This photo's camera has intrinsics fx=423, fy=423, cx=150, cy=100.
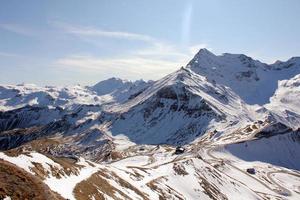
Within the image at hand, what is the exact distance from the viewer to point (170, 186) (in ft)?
339

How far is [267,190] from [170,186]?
7842 centimetres

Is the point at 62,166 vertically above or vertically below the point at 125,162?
above

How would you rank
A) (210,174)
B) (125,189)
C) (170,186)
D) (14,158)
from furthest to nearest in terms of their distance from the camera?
(210,174)
(170,186)
(125,189)
(14,158)

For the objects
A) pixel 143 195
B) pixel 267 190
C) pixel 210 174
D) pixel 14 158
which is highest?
pixel 14 158

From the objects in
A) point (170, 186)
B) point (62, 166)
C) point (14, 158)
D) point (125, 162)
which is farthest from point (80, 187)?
point (125, 162)

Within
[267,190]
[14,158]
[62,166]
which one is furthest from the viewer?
[267,190]

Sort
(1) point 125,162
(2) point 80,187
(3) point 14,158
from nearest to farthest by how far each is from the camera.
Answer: (3) point 14,158, (2) point 80,187, (1) point 125,162

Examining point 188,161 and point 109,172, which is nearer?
point 109,172

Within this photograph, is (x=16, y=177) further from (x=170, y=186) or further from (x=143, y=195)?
(x=170, y=186)

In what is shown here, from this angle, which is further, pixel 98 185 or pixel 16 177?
pixel 98 185

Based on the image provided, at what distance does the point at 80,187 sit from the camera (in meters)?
54.7

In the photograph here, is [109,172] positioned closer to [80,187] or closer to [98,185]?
[98,185]

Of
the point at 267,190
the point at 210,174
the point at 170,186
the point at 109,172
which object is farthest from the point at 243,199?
the point at 109,172

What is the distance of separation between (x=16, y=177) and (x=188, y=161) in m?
113
